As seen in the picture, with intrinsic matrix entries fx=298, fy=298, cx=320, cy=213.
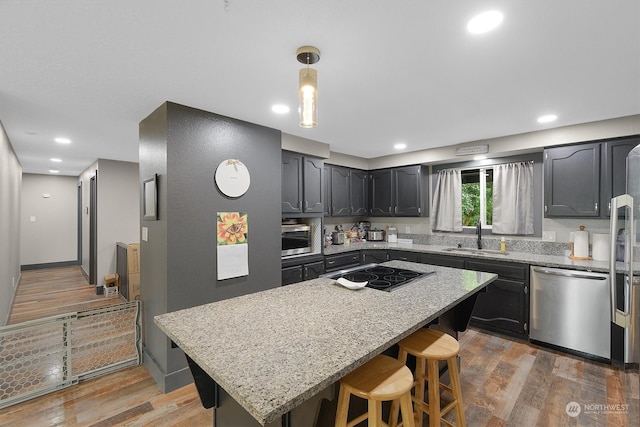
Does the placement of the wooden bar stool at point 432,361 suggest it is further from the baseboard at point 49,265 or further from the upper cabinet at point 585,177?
the baseboard at point 49,265

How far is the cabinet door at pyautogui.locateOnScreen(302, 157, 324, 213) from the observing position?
3781mm

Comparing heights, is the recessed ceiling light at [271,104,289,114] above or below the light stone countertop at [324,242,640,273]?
above

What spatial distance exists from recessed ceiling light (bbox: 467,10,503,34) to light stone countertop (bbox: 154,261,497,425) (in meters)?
1.45

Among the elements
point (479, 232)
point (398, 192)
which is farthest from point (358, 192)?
point (479, 232)

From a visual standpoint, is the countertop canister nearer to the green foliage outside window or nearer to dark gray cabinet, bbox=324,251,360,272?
the green foliage outside window

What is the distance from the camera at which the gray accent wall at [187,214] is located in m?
2.43

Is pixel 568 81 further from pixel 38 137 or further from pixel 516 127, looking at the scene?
pixel 38 137

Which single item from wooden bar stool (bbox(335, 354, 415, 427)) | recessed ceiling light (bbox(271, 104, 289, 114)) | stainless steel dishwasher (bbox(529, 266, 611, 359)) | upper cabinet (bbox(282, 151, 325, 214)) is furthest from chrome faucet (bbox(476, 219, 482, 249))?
wooden bar stool (bbox(335, 354, 415, 427))

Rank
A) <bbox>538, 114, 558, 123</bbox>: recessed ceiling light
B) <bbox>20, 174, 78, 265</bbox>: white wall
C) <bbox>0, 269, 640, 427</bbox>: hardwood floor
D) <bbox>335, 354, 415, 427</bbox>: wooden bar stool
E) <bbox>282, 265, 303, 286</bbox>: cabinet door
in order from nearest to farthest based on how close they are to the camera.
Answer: <bbox>335, 354, 415, 427</bbox>: wooden bar stool
<bbox>0, 269, 640, 427</bbox>: hardwood floor
<bbox>538, 114, 558, 123</bbox>: recessed ceiling light
<bbox>282, 265, 303, 286</bbox>: cabinet door
<bbox>20, 174, 78, 265</bbox>: white wall

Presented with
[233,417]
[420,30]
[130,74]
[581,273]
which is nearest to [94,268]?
[130,74]

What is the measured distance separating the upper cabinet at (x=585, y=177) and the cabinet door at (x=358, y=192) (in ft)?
8.24

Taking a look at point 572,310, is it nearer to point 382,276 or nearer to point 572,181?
point 572,181

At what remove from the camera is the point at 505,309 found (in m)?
3.36

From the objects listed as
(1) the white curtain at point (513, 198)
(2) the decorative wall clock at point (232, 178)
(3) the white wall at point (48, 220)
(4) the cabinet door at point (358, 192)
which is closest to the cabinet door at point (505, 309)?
(1) the white curtain at point (513, 198)
